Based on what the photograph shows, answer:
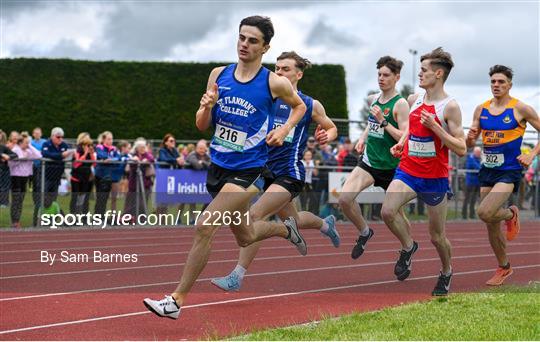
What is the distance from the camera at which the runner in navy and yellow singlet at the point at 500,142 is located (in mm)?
10516

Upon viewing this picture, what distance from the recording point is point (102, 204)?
18391 millimetres

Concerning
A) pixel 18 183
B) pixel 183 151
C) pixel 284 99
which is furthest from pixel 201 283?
pixel 183 151

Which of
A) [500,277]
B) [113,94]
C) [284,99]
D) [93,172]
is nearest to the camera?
[284,99]

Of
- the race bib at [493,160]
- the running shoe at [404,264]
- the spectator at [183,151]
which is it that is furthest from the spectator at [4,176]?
the race bib at [493,160]

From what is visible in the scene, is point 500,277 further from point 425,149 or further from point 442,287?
point 425,149

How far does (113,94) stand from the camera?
40.5 metres

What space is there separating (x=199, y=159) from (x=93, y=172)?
236 centimetres

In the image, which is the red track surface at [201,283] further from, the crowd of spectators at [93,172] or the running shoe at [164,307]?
the crowd of spectators at [93,172]

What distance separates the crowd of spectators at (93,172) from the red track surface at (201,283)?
1.16 m

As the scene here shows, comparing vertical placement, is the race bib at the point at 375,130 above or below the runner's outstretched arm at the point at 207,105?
below

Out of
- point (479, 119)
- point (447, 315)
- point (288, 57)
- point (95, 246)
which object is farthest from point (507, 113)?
point (95, 246)

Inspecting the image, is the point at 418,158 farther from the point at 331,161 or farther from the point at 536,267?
the point at 331,161

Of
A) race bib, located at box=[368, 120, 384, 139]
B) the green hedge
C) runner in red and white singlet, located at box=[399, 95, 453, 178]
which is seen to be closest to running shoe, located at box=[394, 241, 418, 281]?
runner in red and white singlet, located at box=[399, 95, 453, 178]

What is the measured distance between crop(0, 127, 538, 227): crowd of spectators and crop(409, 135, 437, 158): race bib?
8.13 meters
